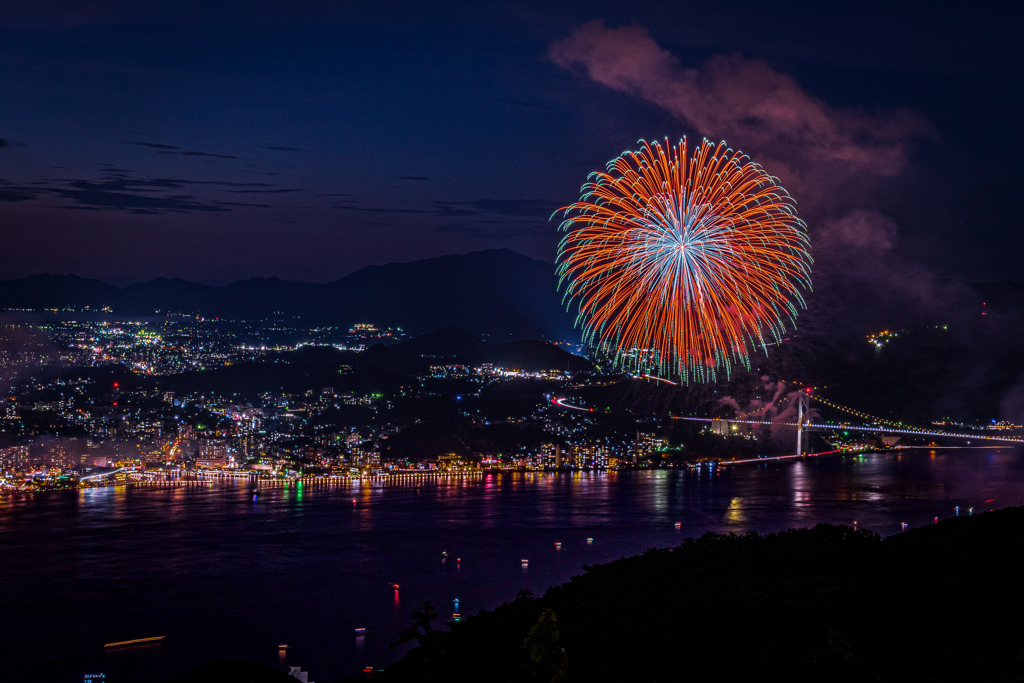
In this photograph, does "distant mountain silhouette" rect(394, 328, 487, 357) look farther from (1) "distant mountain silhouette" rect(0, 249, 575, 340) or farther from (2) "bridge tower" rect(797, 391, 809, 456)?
(2) "bridge tower" rect(797, 391, 809, 456)

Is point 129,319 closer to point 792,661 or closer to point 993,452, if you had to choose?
point 993,452

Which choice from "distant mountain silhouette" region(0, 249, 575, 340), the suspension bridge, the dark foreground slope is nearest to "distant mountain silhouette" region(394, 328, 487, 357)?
"distant mountain silhouette" region(0, 249, 575, 340)

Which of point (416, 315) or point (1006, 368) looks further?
point (416, 315)

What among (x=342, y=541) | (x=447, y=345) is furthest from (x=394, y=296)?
(x=342, y=541)

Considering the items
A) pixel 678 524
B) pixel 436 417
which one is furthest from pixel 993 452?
pixel 436 417

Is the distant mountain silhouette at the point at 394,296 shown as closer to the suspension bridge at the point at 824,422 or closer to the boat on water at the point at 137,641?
the suspension bridge at the point at 824,422

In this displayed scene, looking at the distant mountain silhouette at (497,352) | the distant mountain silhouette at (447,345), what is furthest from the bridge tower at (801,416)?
the distant mountain silhouette at (447,345)
